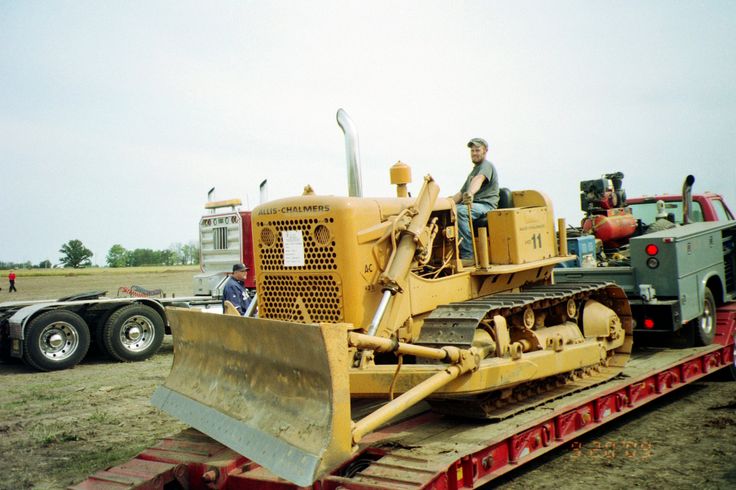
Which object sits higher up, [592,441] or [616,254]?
[616,254]

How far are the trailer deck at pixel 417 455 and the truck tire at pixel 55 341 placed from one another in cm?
→ 729

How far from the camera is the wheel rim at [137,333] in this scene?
1295cm

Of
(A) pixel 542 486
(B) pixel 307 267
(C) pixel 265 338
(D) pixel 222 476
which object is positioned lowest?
(A) pixel 542 486

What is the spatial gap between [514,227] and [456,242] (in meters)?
0.61

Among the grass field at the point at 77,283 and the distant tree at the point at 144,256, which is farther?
Result: the distant tree at the point at 144,256

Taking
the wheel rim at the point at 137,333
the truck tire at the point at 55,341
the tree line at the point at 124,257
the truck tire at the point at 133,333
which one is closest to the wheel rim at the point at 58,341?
the truck tire at the point at 55,341

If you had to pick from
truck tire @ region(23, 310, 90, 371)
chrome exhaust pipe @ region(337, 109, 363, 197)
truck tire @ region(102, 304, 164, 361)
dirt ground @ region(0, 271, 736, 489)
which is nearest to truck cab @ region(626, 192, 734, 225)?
dirt ground @ region(0, 271, 736, 489)

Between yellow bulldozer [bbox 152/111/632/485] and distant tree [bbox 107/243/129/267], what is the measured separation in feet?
259

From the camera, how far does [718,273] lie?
8.95 m

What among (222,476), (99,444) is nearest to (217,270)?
(99,444)

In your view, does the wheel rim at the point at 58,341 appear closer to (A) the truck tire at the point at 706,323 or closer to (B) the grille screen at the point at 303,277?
(B) the grille screen at the point at 303,277

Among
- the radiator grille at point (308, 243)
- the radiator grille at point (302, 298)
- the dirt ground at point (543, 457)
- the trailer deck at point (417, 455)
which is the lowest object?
the dirt ground at point (543, 457)

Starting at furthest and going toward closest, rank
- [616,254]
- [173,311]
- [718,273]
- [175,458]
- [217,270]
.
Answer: [217,270] → [616,254] → [718,273] → [173,311] → [175,458]

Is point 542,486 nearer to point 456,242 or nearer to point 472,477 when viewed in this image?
point 472,477
